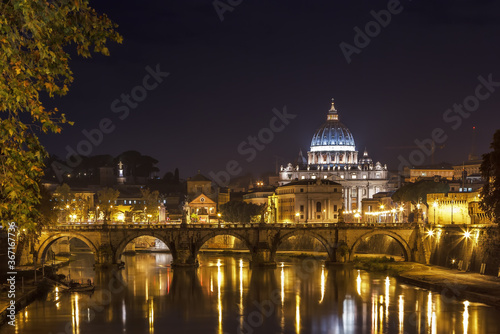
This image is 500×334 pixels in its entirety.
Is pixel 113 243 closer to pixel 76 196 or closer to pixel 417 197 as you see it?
pixel 417 197

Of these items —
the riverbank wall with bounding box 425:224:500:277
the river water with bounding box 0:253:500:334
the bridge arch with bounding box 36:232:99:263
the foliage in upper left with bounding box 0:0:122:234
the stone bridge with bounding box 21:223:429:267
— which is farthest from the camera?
the stone bridge with bounding box 21:223:429:267

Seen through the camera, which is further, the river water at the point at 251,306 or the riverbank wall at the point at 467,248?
the riverbank wall at the point at 467,248

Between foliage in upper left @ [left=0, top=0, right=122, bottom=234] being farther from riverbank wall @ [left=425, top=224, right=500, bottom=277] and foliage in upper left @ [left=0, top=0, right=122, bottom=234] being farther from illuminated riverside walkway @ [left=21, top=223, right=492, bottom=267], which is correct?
illuminated riverside walkway @ [left=21, top=223, right=492, bottom=267]

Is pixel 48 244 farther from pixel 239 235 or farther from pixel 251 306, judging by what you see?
pixel 251 306

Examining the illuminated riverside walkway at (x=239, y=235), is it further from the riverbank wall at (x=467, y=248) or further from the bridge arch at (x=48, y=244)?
the riverbank wall at (x=467, y=248)

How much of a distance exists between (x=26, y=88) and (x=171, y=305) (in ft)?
122

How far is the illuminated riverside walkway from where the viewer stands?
250 ft

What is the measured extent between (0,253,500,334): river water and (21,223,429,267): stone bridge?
3088 millimetres

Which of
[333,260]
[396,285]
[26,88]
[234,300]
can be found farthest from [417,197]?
[26,88]

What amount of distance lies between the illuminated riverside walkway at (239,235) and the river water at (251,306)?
311 centimetres

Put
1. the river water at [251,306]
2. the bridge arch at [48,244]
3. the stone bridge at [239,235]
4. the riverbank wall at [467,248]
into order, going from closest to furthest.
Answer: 1. the river water at [251,306]
2. the riverbank wall at [467,248]
3. the bridge arch at [48,244]
4. the stone bridge at [239,235]

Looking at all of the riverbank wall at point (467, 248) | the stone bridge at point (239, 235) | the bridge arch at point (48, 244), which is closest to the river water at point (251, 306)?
the bridge arch at point (48, 244)

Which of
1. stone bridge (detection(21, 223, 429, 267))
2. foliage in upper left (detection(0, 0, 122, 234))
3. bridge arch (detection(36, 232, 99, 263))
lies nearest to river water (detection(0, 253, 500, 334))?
bridge arch (detection(36, 232, 99, 263))

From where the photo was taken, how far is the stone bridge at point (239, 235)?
76062 millimetres
